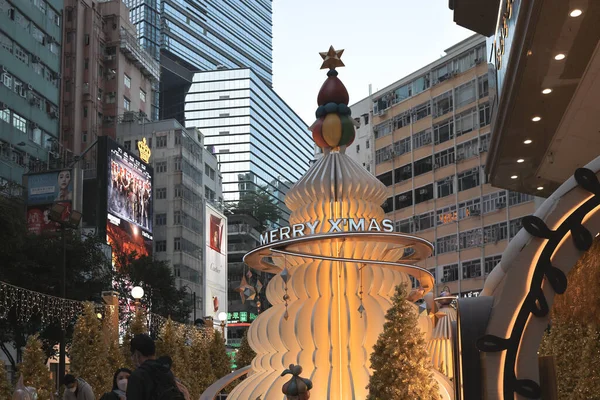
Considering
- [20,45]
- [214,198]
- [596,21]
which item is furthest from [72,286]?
[214,198]

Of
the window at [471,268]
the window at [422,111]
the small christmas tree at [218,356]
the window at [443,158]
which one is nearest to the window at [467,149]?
the window at [443,158]

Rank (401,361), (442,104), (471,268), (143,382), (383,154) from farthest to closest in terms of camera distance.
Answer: (383,154), (442,104), (471,268), (401,361), (143,382)

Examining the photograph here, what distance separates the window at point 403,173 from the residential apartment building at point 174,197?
76.9 feet

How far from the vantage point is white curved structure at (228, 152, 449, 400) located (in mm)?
15180

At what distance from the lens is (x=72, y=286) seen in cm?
3916

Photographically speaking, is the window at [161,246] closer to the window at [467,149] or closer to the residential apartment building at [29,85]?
the residential apartment building at [29,85]

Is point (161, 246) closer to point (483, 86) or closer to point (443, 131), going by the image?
point (443, 131)

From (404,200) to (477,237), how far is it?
8483mm

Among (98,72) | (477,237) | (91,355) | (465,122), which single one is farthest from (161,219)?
(91,355)

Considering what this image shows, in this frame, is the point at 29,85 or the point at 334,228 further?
the point at 29,85

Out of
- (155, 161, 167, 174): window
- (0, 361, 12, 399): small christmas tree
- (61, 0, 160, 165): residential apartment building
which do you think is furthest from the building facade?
(0, 361, 12, 399): small christmas tree

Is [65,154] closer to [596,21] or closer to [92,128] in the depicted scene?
[92,128]

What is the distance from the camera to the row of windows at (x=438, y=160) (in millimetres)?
54438

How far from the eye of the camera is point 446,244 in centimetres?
5597
